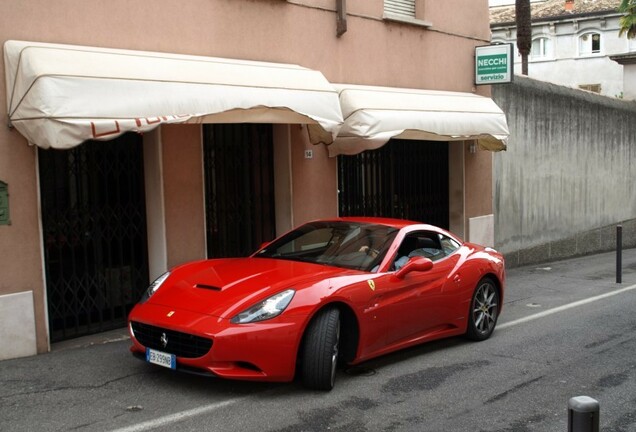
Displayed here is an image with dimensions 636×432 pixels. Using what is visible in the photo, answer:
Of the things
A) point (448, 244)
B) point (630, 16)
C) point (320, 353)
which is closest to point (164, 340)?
point (320, 353)

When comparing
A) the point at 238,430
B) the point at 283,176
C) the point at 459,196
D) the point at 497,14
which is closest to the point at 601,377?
the point at 238,430

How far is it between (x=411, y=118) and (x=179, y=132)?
3511 millimetres

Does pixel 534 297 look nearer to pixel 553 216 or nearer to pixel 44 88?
pixel 553 216

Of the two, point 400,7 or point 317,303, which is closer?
point 317,303

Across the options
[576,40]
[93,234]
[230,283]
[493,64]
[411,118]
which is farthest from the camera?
[576,40]

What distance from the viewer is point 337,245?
730 centimetres

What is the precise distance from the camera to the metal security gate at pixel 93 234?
321 inches

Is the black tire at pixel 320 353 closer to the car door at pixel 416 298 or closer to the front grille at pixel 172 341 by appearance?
the car door at pixel 416 298

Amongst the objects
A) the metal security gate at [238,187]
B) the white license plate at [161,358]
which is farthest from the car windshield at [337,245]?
the metal security gate at [238,187]

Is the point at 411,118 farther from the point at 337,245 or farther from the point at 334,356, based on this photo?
the point at 334,356

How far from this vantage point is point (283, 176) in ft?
34.3

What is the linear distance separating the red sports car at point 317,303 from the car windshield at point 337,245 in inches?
0.4

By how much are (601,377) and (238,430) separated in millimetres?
3548

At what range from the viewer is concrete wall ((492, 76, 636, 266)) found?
15.0 meters
